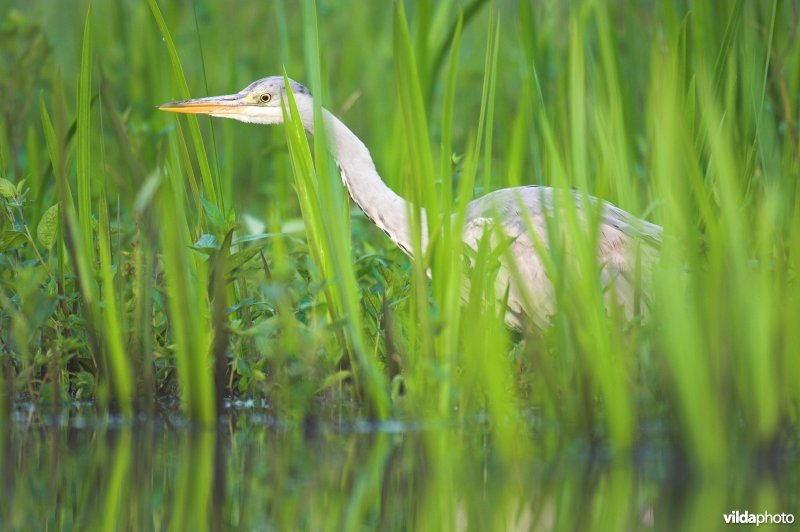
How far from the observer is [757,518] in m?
2.39

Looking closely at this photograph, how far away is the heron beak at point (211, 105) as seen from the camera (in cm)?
454

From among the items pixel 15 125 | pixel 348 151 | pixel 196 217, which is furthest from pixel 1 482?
pixel 15 125

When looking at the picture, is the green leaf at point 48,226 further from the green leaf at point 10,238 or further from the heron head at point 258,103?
the heron head at point 258,103

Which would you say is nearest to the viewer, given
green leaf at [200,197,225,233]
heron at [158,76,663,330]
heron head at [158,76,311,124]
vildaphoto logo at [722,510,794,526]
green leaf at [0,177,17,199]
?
vildaphoto logo at [722,510,794,526]

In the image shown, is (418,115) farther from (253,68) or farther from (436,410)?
(253,68)

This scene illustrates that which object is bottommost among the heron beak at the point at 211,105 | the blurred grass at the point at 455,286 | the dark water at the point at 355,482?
the dark water at the point at 355,482

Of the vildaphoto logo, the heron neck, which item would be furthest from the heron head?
the vildaphoto logo

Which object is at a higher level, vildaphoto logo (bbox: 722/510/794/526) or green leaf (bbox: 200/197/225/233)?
green leaf (bbox: 200/197/225/233)

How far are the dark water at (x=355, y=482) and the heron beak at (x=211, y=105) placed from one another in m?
1.64

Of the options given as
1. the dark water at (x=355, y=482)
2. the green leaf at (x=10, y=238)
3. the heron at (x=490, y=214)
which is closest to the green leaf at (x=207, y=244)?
the dark water at (x=355, y=482)

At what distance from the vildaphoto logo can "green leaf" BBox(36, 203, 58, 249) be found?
96.8 inches

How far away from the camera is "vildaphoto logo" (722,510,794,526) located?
7.77 feet

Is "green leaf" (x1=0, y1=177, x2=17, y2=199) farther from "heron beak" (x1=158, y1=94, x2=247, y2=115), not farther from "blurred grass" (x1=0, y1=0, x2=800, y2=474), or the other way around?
"heron beak" (x1=158, y1=94, x2=247, y2=115)

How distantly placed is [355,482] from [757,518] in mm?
889
